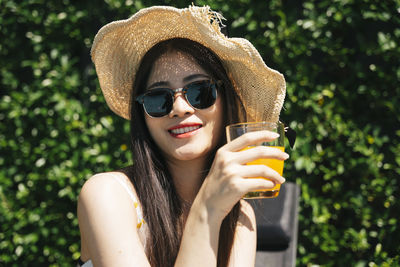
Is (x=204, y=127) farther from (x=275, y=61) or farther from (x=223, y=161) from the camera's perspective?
(x=275, y=61)

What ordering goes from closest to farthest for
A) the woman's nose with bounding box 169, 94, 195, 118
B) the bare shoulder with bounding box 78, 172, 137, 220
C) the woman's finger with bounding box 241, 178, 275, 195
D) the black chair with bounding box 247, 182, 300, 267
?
1. the woman's finger with bounding box 241, 178, 275, 195
2. the bare shoulder with bounding box 78, 172, 137, 220
3. the woman's nose with bounding box 169, 94, 195, 118
4. the black chair with bounding box 247, 182, 300, 267

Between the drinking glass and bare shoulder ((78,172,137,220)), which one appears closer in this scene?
the drinking glass

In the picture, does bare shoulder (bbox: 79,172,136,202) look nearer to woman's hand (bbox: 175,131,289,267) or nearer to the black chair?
woman's hand (bbox: 175,131,289,267)

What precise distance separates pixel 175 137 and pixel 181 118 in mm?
95

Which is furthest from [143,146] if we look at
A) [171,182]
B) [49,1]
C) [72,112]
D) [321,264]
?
[49,1]

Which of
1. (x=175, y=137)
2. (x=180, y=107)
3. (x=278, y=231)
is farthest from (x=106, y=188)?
(x=278, y=231)

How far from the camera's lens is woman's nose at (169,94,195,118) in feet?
5.86

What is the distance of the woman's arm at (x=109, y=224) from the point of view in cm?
153

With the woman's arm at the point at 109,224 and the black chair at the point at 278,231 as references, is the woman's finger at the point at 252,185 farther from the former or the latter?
the black chair at the point at 278,231

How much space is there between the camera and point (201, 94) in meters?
1.82

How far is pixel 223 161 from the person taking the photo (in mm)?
1449

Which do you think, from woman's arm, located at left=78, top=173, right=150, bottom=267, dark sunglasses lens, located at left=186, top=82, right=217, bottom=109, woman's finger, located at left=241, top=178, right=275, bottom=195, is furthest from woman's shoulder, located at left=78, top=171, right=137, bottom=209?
woman's finger, located at left=241, top=178, right=275, bottom=195

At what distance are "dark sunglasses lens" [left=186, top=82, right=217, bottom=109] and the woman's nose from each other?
2cm

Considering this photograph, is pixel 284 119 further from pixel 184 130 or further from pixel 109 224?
pixel 109 224
